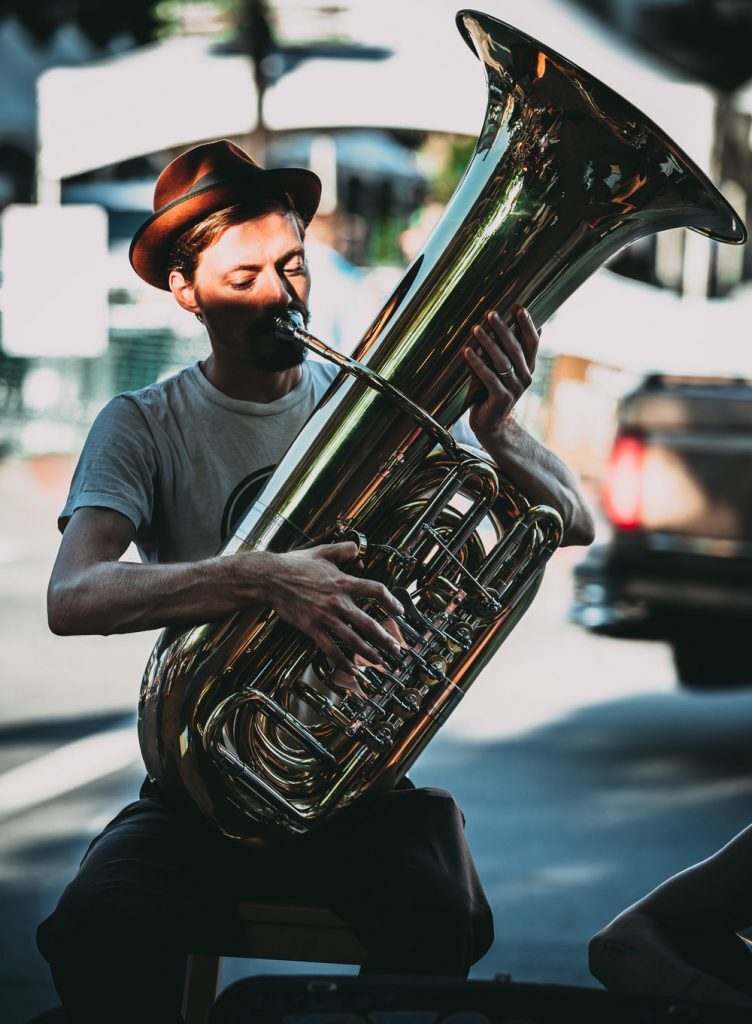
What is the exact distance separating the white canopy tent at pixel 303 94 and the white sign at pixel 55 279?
9.45 ft

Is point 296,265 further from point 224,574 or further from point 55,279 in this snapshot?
point 55,279

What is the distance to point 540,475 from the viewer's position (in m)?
2.13

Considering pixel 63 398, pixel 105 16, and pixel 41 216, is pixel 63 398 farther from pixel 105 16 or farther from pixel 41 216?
pixel 105 16

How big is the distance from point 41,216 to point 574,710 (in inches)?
265

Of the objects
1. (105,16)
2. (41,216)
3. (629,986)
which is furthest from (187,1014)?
(105,16)

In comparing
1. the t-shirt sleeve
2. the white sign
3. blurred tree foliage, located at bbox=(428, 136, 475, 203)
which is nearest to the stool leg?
the t-shirt sleeve

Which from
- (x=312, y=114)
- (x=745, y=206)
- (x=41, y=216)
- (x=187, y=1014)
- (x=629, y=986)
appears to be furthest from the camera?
(x=745, y=206)

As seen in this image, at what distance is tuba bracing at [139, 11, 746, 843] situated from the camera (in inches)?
77.5

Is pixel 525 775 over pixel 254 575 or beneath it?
beneath

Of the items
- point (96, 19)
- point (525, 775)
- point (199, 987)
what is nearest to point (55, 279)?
point (525, 775)

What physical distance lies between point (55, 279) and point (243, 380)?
875 centimetres

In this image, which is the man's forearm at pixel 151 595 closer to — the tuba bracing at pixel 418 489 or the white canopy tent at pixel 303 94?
the tuba bracing at pixel 418 489

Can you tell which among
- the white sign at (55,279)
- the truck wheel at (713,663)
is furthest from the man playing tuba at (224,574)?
the white sign at (55,279)

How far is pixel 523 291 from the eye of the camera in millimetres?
2004
